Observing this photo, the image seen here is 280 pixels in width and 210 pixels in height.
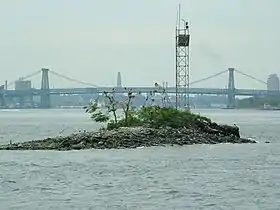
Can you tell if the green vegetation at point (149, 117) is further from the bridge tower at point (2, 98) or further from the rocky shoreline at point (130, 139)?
the bridge tower at point (2, 98)

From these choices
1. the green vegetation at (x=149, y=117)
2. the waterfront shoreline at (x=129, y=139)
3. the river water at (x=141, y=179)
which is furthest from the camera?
the green vegetation at (x=149, y=117)

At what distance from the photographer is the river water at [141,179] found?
20.0 metres

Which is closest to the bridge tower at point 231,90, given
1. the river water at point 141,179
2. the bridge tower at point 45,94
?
the bridge tower at point 45,94

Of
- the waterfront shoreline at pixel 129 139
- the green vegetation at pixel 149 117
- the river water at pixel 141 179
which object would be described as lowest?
the river water at pixel 141 179

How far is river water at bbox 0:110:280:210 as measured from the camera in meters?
20.0

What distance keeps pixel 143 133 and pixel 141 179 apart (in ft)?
54.4

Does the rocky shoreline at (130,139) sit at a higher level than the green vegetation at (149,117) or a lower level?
lower

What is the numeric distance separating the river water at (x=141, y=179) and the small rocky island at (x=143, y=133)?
225 cm

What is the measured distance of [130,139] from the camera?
132 feet

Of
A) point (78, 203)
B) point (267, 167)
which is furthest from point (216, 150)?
point (78, 203)

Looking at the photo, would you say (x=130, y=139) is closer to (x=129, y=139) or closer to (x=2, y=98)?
(x=129, y=139)

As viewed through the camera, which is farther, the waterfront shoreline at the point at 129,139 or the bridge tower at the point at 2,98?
the bridge tower at the point at 2,98

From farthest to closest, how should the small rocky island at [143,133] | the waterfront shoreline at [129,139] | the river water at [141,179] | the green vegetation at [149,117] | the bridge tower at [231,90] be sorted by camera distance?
the bridge tower at [231,90] < the green vegetation at [149,117] < the small rocky island at [143,133] < the waterfront shoreline at [129,139] < the river water at [141,179]

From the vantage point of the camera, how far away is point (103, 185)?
23547 millimetres
